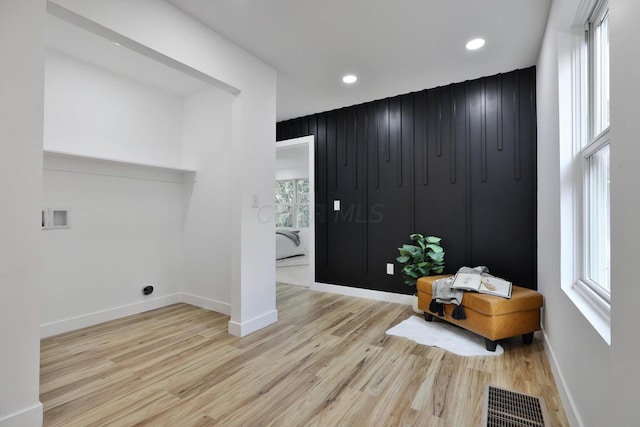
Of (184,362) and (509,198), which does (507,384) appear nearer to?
(509,198)

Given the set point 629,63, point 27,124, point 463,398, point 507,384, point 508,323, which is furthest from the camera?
point 508,323

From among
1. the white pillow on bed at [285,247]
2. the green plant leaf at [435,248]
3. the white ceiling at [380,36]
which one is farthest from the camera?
the white pillow on bed at [285,247]

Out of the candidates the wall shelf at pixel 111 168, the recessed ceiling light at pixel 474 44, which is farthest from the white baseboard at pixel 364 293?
the recessed ceiling light at pixel 474 44

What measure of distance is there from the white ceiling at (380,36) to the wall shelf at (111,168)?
1.56m

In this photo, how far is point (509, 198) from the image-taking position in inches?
119

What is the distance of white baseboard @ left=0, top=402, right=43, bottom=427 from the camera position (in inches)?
53.6

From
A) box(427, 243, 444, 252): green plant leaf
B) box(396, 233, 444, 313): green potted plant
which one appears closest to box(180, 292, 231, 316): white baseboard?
box(396, 233, 444, 313): green potted plant

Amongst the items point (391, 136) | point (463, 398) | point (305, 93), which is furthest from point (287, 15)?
point (463, 398)

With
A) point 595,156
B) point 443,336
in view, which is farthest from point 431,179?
point 595,156

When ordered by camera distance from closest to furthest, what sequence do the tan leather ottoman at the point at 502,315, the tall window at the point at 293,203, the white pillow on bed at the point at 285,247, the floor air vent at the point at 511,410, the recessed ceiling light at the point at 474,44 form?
the floor air vent at the point at 511,410 < the tan leather ottoman at the point at 502,315 < the recessed ceiling light at the point at 474,44 < the white pillow on bed at the point at 285,247 < the tall window at the point at 293,203

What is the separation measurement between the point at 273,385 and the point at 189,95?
3.33 m

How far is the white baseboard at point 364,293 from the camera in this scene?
3586 mm

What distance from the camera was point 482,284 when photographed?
253 centimetres

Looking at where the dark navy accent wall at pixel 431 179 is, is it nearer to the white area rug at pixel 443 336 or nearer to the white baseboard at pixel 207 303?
the white area rug at pixel 443 336
